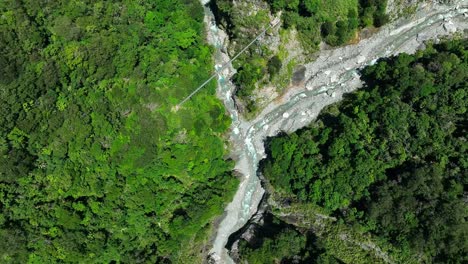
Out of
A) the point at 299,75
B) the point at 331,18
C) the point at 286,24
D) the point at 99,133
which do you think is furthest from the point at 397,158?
the point at 99,133

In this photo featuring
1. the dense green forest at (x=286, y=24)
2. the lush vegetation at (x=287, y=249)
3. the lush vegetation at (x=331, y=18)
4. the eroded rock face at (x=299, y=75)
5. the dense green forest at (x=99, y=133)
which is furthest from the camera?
the eroded rock face at (x=299, y=75)

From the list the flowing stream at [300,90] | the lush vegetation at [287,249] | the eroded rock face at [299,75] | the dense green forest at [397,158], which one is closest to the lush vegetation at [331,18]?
the flowing stream at [300,90]

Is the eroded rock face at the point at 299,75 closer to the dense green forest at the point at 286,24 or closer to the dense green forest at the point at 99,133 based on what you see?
the dense green forest at the point at 286,24

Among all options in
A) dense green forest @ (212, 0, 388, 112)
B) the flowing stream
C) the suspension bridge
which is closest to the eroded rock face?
the flowing stream

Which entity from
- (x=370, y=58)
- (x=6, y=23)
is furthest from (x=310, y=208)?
(x=6, y=23)

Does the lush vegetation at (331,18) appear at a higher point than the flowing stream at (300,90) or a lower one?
higher

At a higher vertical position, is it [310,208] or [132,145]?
[132,145]

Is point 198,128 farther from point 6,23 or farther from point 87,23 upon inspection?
point 6,23
